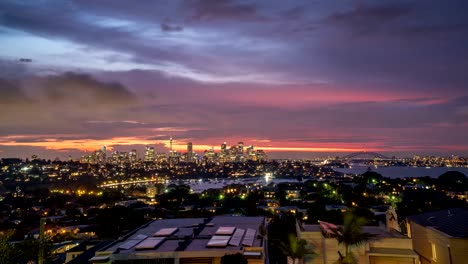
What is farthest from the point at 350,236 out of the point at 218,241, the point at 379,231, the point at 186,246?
the point at 186,246

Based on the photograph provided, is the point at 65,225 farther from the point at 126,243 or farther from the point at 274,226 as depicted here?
the point at 126,243

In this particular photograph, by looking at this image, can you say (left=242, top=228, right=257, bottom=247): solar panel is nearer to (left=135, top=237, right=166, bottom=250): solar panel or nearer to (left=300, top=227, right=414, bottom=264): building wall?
(left=300, top=227, right=414, bottom=264): building wall

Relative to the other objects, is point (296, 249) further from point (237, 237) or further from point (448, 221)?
point (448, 221)

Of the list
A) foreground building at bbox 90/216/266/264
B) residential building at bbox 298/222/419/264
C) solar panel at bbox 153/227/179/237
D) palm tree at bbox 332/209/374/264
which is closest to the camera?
palm tree at bbox 332/209/374/264

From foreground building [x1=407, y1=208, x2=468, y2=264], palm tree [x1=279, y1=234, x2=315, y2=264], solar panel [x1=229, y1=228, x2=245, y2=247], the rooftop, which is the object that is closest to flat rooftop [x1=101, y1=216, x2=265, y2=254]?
solar panel [x1=229, y1=228, x2=245, y2=247]

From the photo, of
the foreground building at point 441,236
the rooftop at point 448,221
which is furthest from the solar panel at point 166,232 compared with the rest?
the rooftop at point 448,221

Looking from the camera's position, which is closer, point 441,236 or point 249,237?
point 441,236
